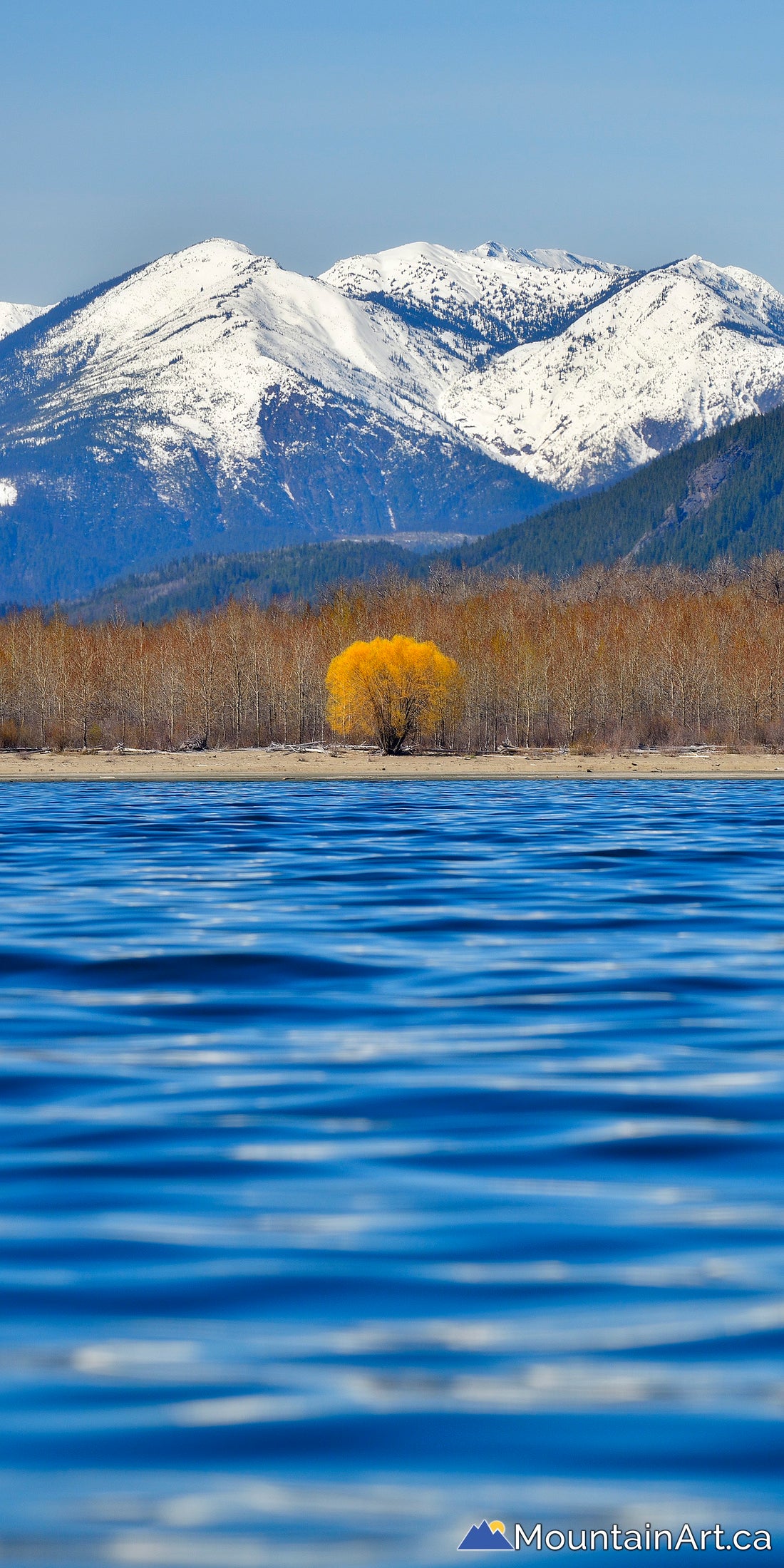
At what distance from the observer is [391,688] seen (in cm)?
10806

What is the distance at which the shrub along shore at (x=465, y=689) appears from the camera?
124 m

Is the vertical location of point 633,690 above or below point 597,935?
above

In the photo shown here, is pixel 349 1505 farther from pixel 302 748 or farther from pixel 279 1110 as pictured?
pixel 302 748

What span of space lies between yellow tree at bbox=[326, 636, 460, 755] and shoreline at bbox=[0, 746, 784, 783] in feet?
7.51

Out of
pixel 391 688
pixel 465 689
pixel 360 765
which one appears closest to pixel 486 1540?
pixel 360 765

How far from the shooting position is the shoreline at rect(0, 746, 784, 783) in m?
93.2

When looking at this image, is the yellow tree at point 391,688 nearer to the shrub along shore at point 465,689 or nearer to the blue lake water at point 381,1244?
the shrub along shore at point 465,689

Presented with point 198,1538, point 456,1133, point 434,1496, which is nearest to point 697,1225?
point 456,1133

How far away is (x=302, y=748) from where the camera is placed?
4850 inches

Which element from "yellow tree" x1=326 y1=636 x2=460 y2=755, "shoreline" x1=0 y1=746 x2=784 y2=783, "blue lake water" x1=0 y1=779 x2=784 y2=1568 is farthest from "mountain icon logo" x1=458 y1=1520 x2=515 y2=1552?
"yellow tree" x1=326 y1=636 x2=460 y2=755

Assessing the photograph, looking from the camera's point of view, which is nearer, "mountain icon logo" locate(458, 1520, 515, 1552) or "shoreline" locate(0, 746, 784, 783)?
"mountain icon logo" locate(458, 1520, 515, 1552)

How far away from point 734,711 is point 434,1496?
402 ft

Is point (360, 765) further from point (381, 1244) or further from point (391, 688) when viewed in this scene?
point (381, 1244)

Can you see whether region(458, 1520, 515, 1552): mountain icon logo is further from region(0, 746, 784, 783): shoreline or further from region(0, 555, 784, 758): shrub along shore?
region(0, 555, 784, 758): shrub along shore
